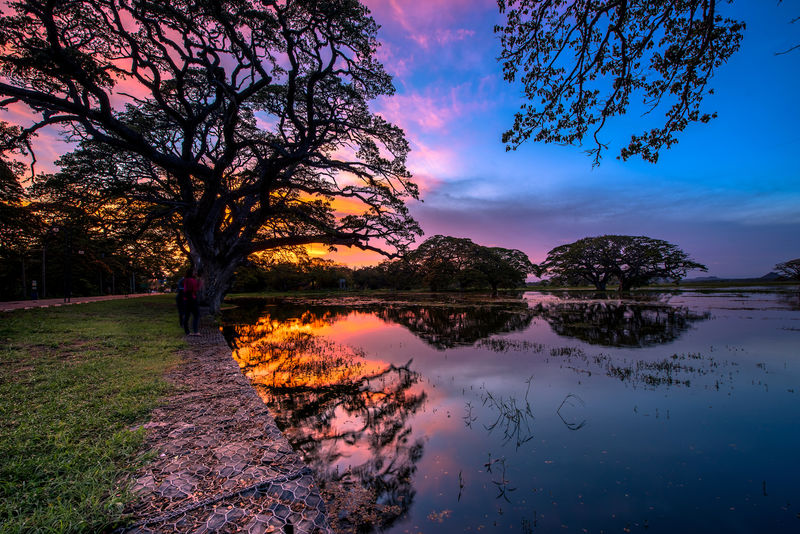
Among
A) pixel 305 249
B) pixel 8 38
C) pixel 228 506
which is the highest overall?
pixel 8 38

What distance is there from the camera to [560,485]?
159 inches

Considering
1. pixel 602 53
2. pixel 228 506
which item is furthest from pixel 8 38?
pixel 602 53

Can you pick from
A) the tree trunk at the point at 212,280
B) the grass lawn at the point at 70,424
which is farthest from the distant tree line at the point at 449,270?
the grass lawn at the point at 70,424

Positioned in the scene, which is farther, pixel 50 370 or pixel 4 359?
pixel 4 359

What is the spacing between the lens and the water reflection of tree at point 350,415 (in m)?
4.05

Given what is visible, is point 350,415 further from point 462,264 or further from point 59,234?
point 462,264

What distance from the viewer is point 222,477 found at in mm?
3332

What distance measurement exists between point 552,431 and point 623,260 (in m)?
57.8

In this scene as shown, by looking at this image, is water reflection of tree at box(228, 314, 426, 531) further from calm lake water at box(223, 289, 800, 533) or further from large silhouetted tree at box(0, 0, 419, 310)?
large silhouetted tree at box(0, 0, 419, 310)

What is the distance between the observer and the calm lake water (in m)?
3.60

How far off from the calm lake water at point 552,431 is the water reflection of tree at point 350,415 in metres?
0.03

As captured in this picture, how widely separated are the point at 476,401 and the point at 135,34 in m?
18.7

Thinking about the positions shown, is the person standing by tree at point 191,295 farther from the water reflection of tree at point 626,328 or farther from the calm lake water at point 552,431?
the water reflection of tree at point 626,328

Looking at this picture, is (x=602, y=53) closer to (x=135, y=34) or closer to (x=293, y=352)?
(x=293, y=352)
